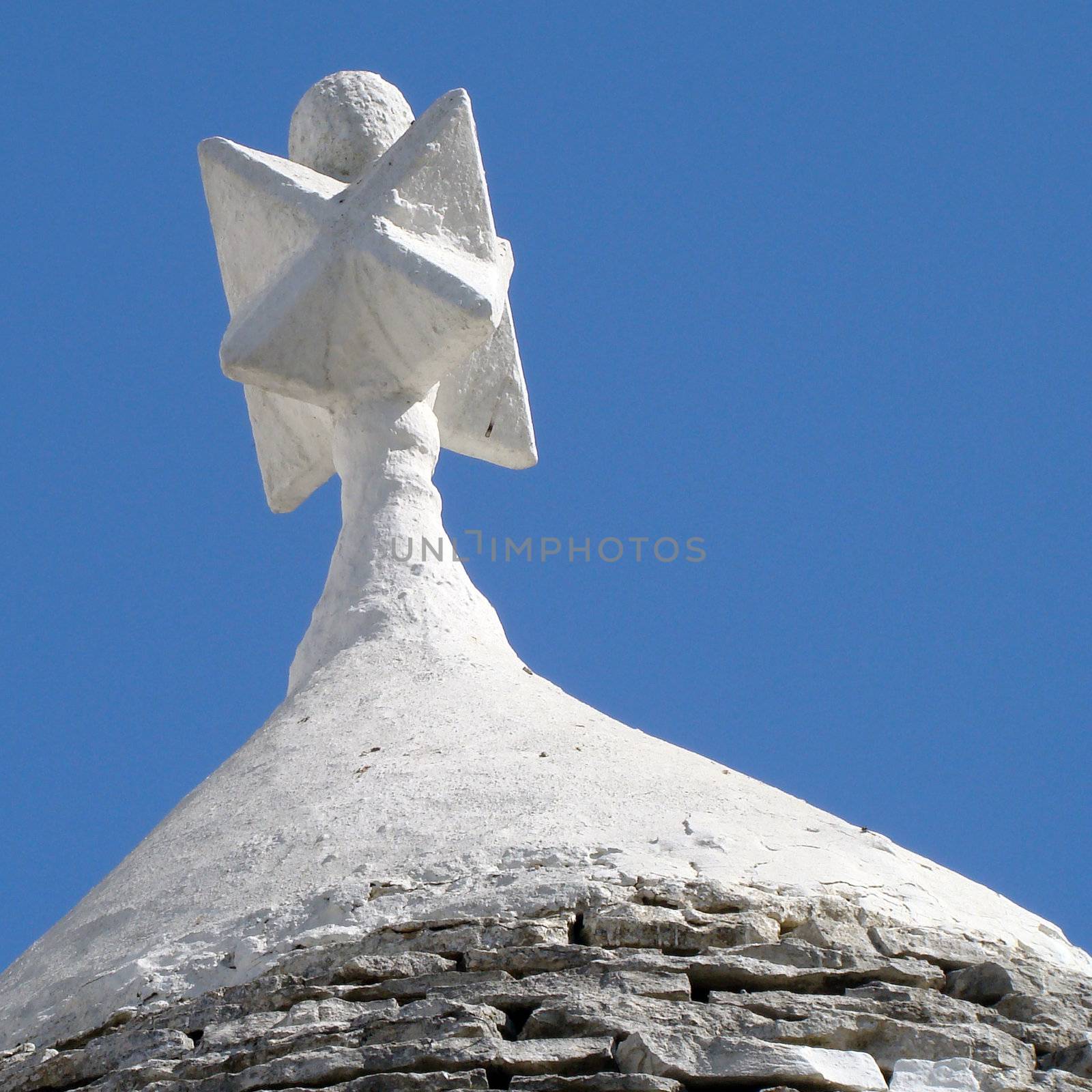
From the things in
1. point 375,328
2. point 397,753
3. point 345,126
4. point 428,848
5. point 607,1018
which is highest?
point 345,126

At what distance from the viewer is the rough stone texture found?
502 cm

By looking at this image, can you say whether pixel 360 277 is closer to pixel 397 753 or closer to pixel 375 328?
pixel 375 328

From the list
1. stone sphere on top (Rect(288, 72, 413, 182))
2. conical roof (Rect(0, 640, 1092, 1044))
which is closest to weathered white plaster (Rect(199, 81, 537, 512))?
stone sphere on top (Rect(288, 72, 413, 182))

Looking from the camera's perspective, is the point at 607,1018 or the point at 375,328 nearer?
the point at 607,1018

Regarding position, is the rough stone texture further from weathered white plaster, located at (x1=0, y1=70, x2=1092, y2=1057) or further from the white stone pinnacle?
the white stone pinnacle

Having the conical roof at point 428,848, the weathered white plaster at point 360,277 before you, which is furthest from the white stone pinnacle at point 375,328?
the conical roof at point 428,848

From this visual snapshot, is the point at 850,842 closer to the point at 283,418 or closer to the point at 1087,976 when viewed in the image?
the point at 1087,976

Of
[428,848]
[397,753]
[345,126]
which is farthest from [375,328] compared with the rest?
[428,848]

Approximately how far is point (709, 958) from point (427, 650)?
233cm

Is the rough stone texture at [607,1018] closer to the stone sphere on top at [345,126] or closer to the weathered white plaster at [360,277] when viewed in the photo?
the weathered white plaster at [360,277]

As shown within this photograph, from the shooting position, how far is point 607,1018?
5.11 meters

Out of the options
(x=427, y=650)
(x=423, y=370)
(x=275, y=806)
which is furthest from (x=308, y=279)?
(x=275, y=806)

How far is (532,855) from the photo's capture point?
5852mm

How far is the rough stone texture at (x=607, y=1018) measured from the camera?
502cm
